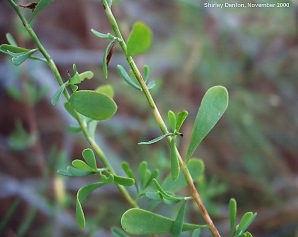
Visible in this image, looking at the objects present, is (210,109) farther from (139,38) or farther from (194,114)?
(194,114)

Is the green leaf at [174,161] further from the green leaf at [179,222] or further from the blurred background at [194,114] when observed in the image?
the blurred background at [194,114]

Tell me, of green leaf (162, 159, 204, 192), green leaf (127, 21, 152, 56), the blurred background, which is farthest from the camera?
the blurred background

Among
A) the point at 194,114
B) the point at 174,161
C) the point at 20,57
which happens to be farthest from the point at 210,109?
the point at 194,114

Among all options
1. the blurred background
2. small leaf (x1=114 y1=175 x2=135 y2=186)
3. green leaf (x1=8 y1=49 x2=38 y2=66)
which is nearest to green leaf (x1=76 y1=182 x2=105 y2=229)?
small leaf (x1=114 y1=175 x2=135 y2=186)

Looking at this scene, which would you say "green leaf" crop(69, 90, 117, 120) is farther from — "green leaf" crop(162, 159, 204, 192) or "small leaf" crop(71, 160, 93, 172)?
"green leaf" crop(162, 159, 204, 192)

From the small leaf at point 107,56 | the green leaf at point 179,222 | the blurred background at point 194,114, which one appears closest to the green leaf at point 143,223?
the green leaf at point 179,222

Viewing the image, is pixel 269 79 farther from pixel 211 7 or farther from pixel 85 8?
pixel 85 8
